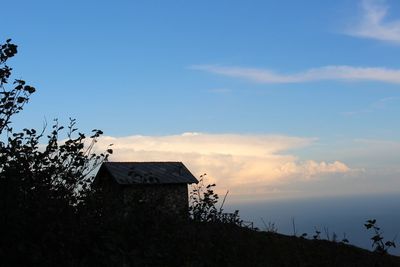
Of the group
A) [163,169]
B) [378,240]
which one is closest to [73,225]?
[378,240]

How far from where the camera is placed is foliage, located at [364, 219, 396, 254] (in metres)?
7.71

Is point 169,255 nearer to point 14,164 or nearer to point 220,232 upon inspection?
point 220,232

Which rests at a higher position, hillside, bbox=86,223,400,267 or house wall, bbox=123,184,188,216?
house wall, bbox=123,184,188,216

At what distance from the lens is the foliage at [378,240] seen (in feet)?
25.3

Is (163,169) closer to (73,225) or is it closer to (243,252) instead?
(243,252)

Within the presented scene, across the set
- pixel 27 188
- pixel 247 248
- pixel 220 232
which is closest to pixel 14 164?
pixel 27 188

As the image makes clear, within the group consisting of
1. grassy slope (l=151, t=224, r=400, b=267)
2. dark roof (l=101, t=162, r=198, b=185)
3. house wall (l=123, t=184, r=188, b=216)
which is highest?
dark roof (l=101, t=162, r=198, b=185)

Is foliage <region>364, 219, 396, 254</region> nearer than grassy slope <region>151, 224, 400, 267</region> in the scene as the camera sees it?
No

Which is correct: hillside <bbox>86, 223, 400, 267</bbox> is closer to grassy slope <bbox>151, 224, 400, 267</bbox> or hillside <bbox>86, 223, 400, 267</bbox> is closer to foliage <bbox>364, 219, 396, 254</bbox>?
grassy slope <bbox>151, 224, 400, 267</bbox>

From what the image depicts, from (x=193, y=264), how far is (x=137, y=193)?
137 cm

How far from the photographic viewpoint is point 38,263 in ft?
16.8

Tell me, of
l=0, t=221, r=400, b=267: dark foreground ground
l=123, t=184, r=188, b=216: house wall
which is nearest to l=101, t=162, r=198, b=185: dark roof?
l=0, t=221, r=400, b=267: dark foreground ground

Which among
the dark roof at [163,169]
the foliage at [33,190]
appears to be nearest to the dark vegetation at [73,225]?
the foliage at [33,190]

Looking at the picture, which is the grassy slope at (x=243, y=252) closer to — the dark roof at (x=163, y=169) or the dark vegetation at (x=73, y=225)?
the dark vegetation at (x=73, y=225)
